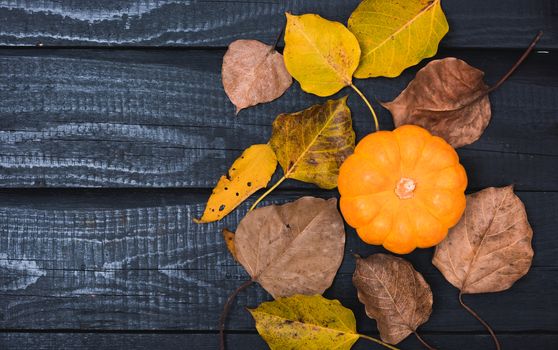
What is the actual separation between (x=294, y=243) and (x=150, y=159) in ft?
0.87

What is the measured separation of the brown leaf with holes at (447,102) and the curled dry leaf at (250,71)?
18 centimetres

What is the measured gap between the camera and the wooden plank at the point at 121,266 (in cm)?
116

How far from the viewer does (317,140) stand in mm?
1115

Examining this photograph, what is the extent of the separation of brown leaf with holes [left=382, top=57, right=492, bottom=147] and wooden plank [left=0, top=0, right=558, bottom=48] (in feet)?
0.24

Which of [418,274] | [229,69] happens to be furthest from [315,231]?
[229,69]

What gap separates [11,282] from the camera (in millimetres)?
1153

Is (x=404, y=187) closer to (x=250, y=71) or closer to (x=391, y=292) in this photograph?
(x=391, y=292)

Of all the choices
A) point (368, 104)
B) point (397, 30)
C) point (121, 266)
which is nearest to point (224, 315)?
point (121, 266)

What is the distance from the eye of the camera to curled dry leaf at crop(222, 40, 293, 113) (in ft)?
3.72

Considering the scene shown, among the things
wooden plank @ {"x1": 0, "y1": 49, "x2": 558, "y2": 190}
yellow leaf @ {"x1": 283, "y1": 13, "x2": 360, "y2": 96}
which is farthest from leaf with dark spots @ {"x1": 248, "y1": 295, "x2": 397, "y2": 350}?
yellow leaf @ {"x1": 283, "y1": 13, "x2": 360, "y2": 96}

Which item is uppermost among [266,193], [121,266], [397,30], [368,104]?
[397,30]

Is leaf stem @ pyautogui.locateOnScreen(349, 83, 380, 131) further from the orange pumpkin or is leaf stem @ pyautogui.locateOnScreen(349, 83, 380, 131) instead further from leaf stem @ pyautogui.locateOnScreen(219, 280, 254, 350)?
leaf stem @ pyautogui.locateOnScreen(219, 280, 254, 350)

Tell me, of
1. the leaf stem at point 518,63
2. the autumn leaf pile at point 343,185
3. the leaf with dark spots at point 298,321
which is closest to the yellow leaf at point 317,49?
the autumn leaf pile at point 343,185

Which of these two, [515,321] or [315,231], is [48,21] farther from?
[515,321]
